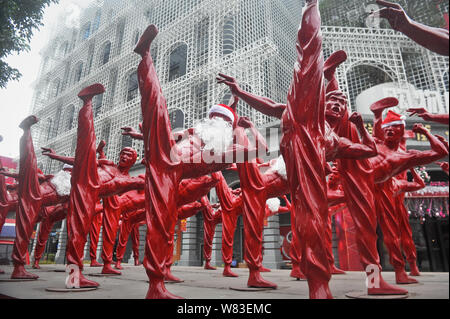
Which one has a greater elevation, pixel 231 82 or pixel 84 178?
pixel 231 82

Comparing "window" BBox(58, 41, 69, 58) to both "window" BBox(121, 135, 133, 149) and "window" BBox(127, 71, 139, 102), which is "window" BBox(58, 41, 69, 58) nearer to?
"window" BBox(127, 71, 139, 102)

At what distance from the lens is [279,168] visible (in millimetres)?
4684

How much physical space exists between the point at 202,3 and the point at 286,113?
2.23m

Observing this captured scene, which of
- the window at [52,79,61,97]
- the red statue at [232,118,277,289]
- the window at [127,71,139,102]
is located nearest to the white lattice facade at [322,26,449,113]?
the red statue at [232,118,277,289]

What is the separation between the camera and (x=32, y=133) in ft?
13.6

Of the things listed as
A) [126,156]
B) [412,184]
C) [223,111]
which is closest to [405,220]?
[412,184]

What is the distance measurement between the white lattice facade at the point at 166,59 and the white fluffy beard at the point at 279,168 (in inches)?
41.9

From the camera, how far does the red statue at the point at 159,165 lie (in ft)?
7.55

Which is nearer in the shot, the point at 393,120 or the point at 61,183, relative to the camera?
the point at 393,120

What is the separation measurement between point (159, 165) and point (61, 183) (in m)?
3.26

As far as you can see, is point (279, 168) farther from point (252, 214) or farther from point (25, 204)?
point (25, 204)
